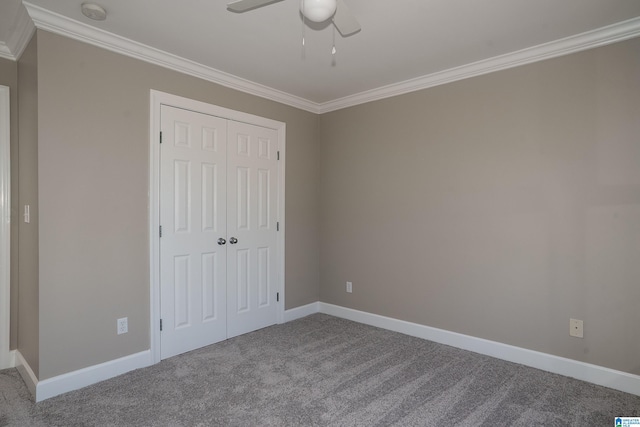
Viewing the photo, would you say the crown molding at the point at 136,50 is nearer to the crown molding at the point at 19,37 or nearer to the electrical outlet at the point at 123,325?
the crown molding at the point at 19,37

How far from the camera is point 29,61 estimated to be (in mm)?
2525

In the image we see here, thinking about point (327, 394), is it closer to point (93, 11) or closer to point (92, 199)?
point (92, 199)

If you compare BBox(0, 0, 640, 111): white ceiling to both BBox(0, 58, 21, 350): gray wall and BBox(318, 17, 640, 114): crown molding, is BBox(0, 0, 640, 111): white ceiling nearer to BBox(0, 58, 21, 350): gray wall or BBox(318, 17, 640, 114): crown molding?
BBox(318, 17, 640, 114): crown molding

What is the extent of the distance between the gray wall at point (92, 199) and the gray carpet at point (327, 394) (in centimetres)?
37

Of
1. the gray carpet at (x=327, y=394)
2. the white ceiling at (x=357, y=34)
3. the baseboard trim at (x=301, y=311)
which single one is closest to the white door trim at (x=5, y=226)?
the gray carpet at (x=327, y=394)

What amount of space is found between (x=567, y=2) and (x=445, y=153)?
1.43m

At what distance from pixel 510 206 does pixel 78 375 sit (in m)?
3.59

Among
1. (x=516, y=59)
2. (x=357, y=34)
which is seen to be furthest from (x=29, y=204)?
(x=516, y=59)

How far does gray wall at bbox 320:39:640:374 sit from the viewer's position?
254cm

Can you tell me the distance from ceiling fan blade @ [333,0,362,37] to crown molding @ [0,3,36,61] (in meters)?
2.04

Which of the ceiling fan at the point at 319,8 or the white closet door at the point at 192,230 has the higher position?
the ceiling fan at the point at 319,8

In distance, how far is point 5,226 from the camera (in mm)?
2822

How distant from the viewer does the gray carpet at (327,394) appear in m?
2.17

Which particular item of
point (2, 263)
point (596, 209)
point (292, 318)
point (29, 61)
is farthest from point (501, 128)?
point (2, 263)
